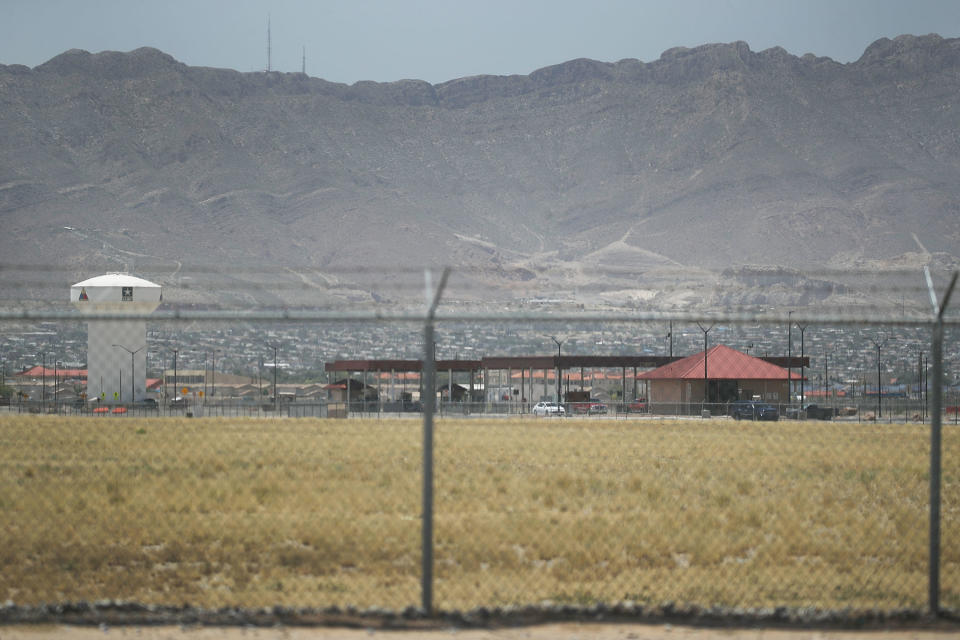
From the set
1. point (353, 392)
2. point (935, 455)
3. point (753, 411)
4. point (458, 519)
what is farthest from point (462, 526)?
point (353, 392)

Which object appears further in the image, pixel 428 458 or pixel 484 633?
pixel 428 458

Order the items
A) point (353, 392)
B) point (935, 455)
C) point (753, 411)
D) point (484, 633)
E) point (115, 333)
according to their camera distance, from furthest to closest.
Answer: point (353, 392)
point (115, 333)
point (753, 411)
point (935, 455)
point (484, 633)

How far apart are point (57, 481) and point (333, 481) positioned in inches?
207

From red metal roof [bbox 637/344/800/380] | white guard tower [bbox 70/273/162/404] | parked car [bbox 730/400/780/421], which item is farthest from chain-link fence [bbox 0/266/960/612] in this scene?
red metal roof [bbox 637/344/800/380]

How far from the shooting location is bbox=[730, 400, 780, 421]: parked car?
6508 centimetres

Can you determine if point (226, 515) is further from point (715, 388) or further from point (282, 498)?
point (715, 388)

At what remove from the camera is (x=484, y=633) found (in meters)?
10.2

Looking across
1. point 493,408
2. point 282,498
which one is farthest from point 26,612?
point 493,408

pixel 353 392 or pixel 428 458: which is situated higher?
pixel 428 458

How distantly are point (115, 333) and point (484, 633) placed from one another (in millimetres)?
83169

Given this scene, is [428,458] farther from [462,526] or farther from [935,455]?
[462,526]

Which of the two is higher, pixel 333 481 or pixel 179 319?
pixel 179 319

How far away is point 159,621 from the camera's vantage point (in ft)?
33.9

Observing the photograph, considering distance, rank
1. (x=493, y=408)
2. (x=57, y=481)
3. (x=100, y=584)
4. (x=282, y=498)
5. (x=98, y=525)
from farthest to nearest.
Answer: (x=493, y=408)
(x=57, y=481)
(x=282, y=498)
(x=98, y=525)
(x=100, y=584)
